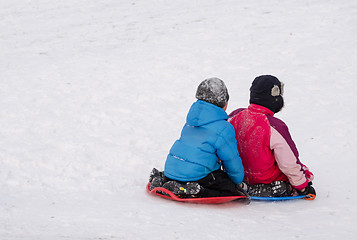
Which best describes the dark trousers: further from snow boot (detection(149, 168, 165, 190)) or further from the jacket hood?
the jacket hood

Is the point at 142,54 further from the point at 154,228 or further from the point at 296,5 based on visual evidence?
the point at 154,228

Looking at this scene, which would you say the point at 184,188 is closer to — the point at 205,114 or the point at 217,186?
the point at 217,186

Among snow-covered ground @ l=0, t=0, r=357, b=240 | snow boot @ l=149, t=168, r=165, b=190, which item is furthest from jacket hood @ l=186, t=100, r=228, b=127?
snow-covered ground @ l=0, t=0, r=357, b=240

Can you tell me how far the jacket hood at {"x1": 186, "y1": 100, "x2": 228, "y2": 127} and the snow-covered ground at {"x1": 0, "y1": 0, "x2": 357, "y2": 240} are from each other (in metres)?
0.87

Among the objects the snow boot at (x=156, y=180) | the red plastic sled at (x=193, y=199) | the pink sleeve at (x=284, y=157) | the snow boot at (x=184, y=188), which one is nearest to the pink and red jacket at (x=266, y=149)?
the pink sleeve at (x=284, y=157)

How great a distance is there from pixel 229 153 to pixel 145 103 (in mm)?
3364

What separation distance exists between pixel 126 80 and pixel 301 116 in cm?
327

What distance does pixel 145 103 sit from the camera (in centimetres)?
771

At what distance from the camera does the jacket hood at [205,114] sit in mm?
4586

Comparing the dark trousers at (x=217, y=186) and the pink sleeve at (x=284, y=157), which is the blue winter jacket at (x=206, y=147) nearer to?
the dark trousers at (x=217, y=186)

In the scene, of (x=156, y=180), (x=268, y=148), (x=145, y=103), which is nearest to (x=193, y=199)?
(x=156, y=180)

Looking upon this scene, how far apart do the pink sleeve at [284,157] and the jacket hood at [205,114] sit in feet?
1.98

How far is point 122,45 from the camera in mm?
10141

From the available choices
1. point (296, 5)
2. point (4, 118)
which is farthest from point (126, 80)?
point (296, 5)
